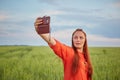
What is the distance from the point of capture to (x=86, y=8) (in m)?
3.67

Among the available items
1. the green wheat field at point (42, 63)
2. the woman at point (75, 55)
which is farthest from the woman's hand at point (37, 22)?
the green wheat field at point (42, 63)

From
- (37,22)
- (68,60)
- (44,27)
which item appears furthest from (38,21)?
(68,60)

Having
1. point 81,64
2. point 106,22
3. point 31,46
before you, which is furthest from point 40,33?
point 106,22

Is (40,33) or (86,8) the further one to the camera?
(86,8)

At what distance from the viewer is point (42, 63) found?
358 cm

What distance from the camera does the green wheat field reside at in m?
3.54

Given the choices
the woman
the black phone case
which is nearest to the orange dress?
the woman

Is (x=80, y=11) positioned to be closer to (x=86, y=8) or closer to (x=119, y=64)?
(x=86, y=8)

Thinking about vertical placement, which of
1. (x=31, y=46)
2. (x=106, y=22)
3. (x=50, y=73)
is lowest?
(x=50, y=73)

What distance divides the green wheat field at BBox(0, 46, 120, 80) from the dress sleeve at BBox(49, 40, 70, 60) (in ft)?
0.23

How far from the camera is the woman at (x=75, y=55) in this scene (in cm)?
341

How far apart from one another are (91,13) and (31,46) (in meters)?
0.77

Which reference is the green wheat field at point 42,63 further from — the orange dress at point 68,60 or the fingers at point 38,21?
the fingers at point 38,21

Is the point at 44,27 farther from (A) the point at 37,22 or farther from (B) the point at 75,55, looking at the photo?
(B) the point at 75,55
